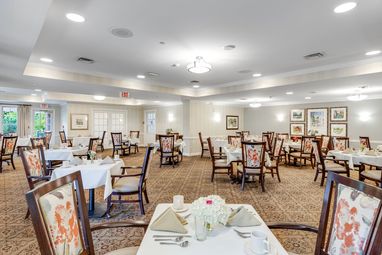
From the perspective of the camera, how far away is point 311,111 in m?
9.80

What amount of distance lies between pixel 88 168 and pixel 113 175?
36 centimetres

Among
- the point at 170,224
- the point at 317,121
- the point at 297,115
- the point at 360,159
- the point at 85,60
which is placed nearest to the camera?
the point at 170,224

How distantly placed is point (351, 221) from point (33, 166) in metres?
3.83

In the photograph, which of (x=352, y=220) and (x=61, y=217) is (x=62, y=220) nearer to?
(x=61, y=217)

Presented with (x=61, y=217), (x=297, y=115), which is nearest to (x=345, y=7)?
(x=61, y=217)

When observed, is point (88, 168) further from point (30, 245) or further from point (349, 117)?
point (349, 117)

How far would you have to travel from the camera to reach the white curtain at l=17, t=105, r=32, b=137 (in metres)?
10.5

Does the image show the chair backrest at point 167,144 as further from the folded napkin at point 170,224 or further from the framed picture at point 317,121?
the framed picture at point 317,121

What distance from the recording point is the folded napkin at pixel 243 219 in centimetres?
137

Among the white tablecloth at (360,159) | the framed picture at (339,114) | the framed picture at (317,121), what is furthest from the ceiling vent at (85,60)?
the framed picture at (339,114)

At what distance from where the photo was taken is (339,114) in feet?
29.7

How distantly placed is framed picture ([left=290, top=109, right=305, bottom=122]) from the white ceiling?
4.75 metres

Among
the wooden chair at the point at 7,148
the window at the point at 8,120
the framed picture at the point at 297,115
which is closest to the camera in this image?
the wooden chair at the point at 7,148

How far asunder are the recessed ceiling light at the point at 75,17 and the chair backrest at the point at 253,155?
11.3 feet
